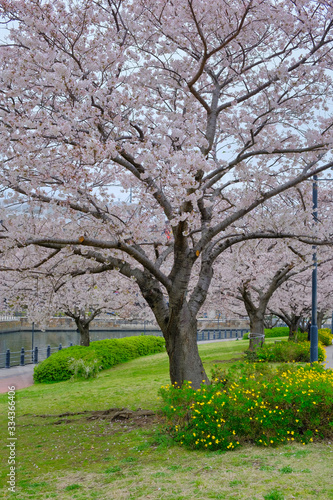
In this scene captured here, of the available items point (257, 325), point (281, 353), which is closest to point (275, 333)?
point (257, 325)

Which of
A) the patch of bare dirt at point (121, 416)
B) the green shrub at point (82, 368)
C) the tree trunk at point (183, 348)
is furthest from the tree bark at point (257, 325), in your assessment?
the tree trunk at point (183, 348)

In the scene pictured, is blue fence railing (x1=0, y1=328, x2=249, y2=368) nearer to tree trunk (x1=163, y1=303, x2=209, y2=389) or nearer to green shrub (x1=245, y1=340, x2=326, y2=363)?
green shrub (x1=245, y1=340, x2=326, y2=363)

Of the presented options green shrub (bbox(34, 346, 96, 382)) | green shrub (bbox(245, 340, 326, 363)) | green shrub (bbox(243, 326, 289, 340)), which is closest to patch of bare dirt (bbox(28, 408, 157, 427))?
green shrub (bbox(245, 340, 326, 363))

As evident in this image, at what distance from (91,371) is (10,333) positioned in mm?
35225

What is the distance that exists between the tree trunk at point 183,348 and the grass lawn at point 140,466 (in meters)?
0.95

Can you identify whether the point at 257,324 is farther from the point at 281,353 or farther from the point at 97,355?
the point at 97,355

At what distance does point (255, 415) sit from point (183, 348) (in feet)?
7.02

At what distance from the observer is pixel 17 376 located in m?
18.9

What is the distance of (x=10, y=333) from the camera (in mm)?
48562

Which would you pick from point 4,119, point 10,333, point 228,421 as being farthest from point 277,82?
point 10,333

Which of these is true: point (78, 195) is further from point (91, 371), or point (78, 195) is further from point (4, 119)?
point (91, 371)

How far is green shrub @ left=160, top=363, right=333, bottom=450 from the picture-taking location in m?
6.11

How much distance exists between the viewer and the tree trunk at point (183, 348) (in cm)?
798

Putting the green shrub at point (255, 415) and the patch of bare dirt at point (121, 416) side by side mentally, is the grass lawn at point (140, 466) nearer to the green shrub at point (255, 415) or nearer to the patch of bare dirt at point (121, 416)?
the patch of bare dirt at point (121, 416)
